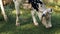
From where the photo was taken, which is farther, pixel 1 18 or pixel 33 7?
pixel 1 18

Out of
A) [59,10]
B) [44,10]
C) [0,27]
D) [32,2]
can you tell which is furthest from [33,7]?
[59,10]

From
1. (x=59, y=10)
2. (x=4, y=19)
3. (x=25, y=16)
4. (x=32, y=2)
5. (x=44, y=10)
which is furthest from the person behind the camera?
(x=59, y=10)

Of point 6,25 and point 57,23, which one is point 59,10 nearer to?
point 57,23

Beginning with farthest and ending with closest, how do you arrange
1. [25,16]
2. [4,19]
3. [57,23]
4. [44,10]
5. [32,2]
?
[25,16]
[4,19]
[57,23]
[32,2]
[44,10]

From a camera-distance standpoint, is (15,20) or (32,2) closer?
(32,2)

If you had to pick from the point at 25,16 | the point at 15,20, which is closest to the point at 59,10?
the point at 25,16

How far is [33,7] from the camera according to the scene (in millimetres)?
7539

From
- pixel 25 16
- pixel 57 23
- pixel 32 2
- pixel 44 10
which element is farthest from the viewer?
pixel 25 16

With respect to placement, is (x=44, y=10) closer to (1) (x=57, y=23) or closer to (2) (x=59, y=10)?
(1) (x=57, y=23)

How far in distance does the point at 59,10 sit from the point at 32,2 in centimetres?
264

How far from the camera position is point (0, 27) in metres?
7.79

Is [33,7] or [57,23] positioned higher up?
[33,7]

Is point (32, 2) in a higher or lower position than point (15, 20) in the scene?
higher

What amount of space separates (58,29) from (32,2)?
1152 millimetres
